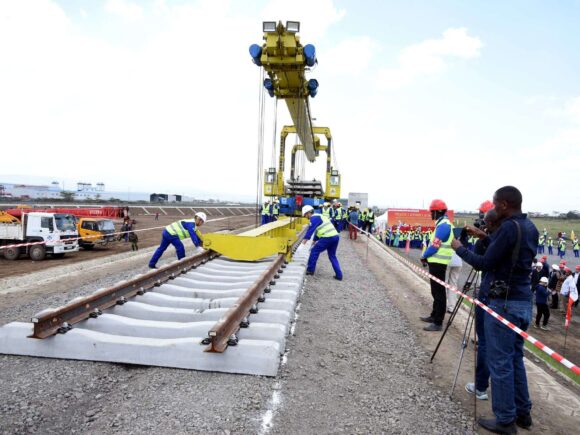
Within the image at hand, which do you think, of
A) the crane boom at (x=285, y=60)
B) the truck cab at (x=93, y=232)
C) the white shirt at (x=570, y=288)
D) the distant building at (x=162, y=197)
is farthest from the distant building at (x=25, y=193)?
the white shirt at (x=570, y=288)

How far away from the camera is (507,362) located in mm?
2930

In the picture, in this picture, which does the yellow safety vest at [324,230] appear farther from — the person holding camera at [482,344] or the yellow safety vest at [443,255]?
the person holding camera at [482,344]

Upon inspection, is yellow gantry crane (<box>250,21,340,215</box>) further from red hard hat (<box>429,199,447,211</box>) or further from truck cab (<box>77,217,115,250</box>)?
truck cab (<box>77,217,115,250</box>)

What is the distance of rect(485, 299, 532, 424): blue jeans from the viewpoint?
9.52 ft

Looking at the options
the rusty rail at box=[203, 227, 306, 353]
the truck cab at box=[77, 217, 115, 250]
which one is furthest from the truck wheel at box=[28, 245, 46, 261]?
the rusty rail at box=[203, 227, 306, 353]

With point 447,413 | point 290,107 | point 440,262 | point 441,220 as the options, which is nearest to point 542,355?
point 440,262

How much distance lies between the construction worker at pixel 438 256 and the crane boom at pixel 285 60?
5289 millimetres

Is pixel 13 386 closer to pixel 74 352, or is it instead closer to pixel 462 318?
pixel 74 352

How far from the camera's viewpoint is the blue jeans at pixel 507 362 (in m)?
2.90

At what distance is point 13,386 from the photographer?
304 centimetres

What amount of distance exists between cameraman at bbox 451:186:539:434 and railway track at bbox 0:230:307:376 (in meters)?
1.81

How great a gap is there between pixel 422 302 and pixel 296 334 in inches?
142

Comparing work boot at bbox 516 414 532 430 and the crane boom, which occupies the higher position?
the crane boom

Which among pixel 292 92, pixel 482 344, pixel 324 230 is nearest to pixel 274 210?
pixel 292 92
